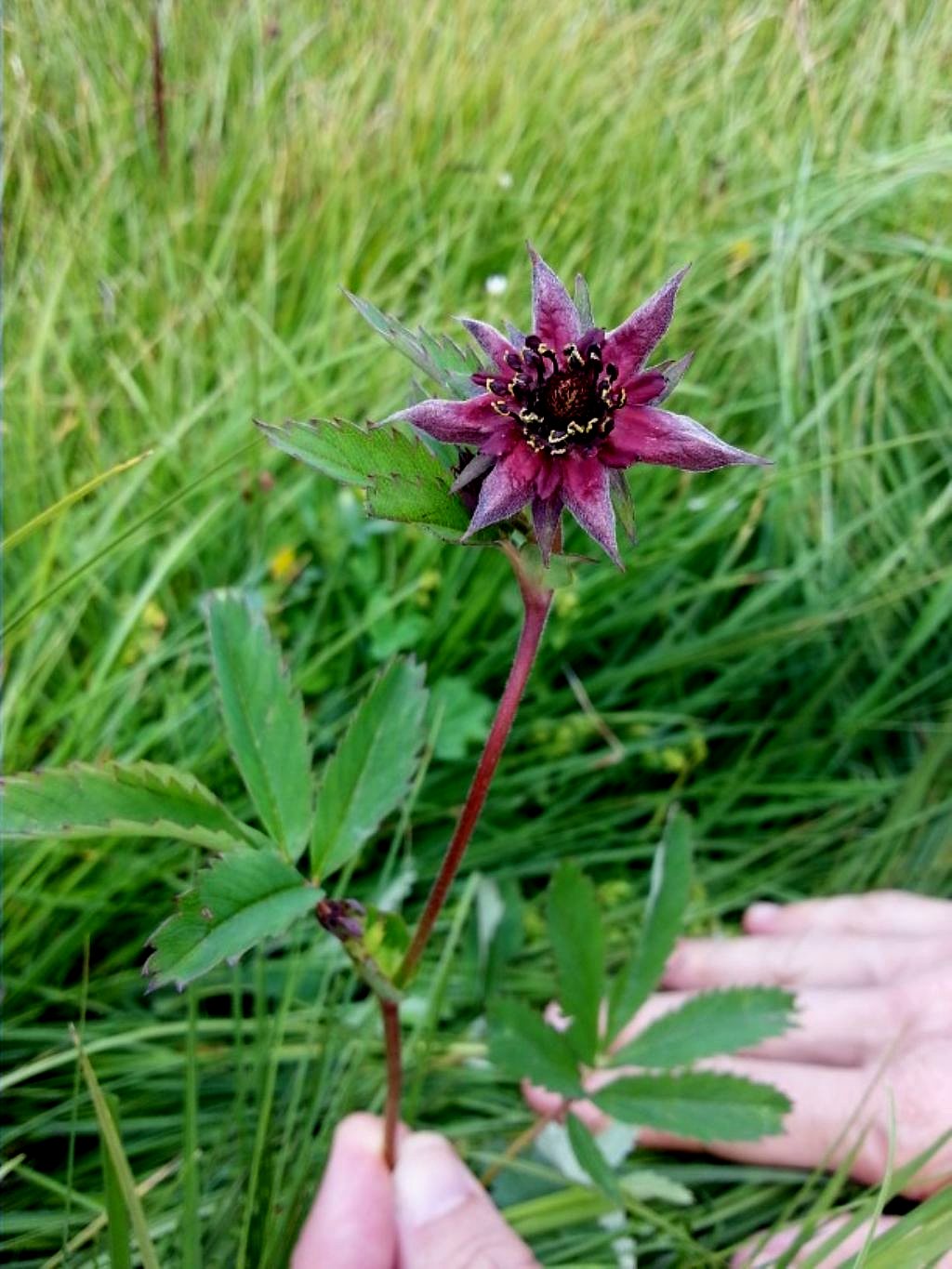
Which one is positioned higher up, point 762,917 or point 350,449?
point 350,449

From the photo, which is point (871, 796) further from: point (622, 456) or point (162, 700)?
point (622, 456)

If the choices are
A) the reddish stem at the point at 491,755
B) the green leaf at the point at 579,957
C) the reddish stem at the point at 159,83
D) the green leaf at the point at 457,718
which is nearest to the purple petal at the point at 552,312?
the reddish stem at the point at 491,755

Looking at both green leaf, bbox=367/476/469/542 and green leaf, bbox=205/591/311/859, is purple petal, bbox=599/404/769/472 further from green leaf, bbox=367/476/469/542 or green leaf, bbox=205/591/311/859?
green leaf, bbox=205/591/311/859

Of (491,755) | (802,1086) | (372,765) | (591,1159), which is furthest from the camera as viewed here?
(802,1086)

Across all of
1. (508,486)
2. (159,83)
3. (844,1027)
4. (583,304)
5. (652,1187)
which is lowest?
(652,1187)

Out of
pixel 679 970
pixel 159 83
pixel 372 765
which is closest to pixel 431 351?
pixel 372 765

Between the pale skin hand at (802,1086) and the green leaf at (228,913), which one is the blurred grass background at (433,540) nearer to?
the pale skin hand at (802,1086)

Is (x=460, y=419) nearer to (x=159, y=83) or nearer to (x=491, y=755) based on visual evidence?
(x=491, y=755)
